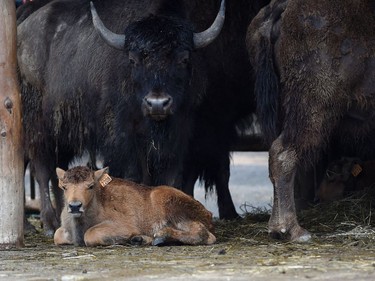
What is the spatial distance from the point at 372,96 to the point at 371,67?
0.24 meters

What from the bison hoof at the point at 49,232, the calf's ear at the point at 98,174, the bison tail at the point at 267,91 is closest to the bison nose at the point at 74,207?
the calf's ear at the point at 98,174

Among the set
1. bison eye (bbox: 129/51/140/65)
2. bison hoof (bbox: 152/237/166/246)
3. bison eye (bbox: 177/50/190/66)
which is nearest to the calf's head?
bison hoof (bbox: 152/237/166/246)

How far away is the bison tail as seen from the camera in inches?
389

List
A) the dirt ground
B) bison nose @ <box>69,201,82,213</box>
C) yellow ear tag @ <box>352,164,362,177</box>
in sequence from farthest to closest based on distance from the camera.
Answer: yellow ear tag @ <box>352,164,362,177</box> < bison nose @ <box>69,201,82,213</box> < the dirt ground

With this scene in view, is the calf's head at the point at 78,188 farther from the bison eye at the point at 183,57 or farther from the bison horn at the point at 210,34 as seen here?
the bison horn at the point at 210,34

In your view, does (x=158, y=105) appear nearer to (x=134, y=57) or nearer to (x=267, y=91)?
(x=134, y=57)

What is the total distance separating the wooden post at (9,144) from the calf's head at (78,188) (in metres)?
0.40

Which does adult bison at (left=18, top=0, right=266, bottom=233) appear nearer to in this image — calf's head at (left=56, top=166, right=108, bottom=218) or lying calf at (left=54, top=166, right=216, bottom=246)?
lying calf at (left=54, top=166, right=216, bottom=246)

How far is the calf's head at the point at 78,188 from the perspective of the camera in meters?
9.27

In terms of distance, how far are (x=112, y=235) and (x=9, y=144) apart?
3.74 feet

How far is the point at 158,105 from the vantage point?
10367 millimetres

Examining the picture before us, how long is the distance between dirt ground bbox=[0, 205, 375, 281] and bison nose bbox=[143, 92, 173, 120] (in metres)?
1.25

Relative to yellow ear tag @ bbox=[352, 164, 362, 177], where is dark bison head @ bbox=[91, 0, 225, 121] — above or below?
above

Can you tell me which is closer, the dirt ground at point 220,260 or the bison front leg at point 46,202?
the dirt ground at point 220,260
